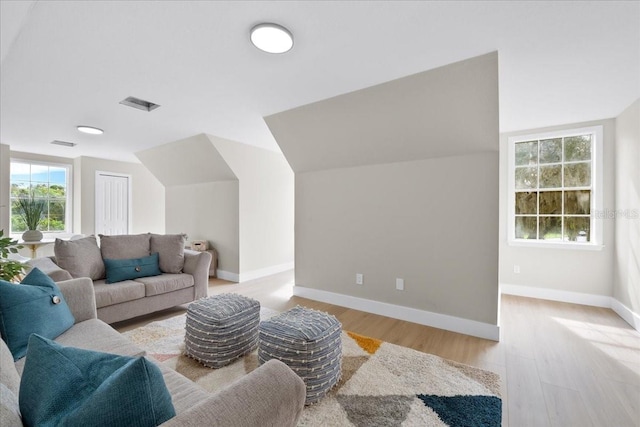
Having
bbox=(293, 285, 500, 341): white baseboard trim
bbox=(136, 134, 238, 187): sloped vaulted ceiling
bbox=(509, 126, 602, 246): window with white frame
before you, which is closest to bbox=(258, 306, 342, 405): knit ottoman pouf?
bbox=(293, 285, 500, 341): white baseboard trim

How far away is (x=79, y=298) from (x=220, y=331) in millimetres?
975

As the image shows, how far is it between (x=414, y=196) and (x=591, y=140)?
261cm

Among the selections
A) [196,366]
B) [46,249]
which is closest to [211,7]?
[196,366]

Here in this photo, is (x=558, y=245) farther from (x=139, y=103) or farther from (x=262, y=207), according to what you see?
(x=139, y=103)

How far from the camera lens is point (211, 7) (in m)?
1.71

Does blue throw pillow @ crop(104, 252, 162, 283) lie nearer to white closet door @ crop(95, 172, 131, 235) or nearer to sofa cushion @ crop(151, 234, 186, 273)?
sofa cushion @ crop(151, 234, 186, 273)

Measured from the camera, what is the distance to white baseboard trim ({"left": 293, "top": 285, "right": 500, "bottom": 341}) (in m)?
2.74

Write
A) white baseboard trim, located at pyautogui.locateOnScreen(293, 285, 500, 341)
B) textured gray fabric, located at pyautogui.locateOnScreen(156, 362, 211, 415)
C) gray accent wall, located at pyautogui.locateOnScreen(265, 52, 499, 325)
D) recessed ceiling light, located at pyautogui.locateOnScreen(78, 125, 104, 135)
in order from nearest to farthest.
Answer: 1. textured gray fabric, located at pyautogui.locateOnScreen(156, 362, 211, 415)
2. gray accent wall, located at pyautogui.locateOnScreen(265, 52, 499, 325)
3. white baseboard trim, located at pyautogui.locateOnScreen(293, 285, 500, 341)
4. recessed ceiling light, located at pyautogui.locateOnScreen(78, 125, 104, 135)

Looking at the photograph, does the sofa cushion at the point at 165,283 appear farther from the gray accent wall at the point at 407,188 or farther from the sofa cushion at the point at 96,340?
the gray accent wall at the point at 407,188

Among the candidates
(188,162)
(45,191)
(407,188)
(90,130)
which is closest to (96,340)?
(407,188)

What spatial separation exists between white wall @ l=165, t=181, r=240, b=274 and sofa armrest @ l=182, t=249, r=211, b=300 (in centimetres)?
124

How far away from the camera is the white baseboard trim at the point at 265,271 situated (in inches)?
193

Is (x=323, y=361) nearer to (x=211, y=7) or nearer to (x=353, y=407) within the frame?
(x=353, y=407)

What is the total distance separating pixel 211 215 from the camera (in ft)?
17.1
